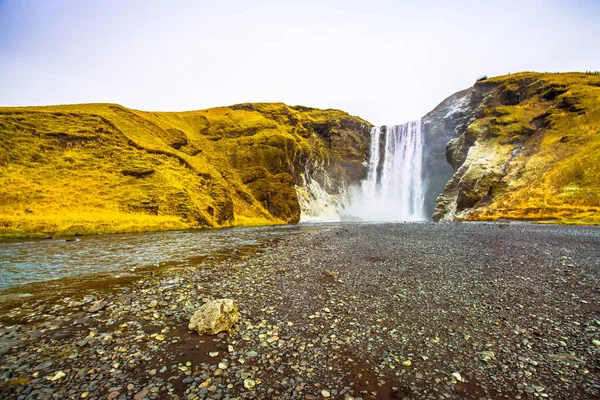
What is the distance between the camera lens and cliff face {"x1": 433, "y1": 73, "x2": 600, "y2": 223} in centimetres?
4641

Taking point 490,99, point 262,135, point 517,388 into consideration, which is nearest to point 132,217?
point 517,388

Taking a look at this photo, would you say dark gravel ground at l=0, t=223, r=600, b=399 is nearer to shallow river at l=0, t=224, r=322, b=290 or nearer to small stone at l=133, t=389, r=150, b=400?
small stone at l=133, t=389, r=150, b=400

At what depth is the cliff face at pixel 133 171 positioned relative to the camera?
3269 cm

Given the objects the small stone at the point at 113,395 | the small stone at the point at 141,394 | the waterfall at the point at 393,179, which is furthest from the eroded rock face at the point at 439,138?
the small stone at the point at 113,395

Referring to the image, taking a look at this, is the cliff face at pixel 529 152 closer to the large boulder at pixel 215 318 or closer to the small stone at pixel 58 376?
the large boulder at pixel 215 318

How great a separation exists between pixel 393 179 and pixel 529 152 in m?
43.9

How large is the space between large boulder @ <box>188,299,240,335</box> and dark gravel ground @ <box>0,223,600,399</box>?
0.72 ft

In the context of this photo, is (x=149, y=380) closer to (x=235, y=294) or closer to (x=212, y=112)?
(x=235, y=294)

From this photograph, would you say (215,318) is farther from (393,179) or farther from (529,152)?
(393,179)

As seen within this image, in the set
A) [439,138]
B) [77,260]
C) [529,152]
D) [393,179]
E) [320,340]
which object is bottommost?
[77,260]

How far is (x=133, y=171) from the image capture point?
42781 millimetres

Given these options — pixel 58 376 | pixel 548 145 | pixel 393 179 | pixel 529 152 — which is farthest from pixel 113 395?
pixel 393 179

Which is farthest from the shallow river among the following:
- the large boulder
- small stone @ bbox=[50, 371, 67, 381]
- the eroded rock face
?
the eroded rock face

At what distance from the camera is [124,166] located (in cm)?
4341
